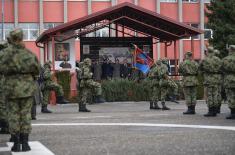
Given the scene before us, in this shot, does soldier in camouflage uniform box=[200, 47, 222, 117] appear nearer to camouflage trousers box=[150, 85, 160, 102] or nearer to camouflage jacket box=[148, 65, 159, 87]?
camouflage jacket box=[148, 65, 159, 87]

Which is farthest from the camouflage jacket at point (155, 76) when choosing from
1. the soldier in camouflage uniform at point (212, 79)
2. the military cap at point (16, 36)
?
the military cap at point (16, 36)

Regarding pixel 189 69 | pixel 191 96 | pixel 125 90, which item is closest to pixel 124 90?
pixel 125 90

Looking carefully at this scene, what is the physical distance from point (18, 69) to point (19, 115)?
2.36 feet

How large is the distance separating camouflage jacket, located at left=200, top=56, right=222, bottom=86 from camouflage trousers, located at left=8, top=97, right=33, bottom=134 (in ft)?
26.8

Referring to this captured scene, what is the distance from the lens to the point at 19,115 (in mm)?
9828

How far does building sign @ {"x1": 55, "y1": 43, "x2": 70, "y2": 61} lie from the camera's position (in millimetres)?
31453

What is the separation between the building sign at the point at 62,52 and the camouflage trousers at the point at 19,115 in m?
21.5

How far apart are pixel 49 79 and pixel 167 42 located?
15015 mm

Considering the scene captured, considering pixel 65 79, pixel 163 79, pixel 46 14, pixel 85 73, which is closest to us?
pixel 85 73

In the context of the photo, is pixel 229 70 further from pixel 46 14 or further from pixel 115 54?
pixel 46 14

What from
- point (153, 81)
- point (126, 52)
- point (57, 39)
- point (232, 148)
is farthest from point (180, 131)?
point (126, 52)

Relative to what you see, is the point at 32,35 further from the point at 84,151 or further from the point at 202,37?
the point at 84,151

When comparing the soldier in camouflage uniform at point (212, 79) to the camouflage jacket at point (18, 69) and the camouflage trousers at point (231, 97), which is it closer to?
the camouflage trousers at point (231, 97)

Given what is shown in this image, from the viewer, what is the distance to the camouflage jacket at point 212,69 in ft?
56.1
